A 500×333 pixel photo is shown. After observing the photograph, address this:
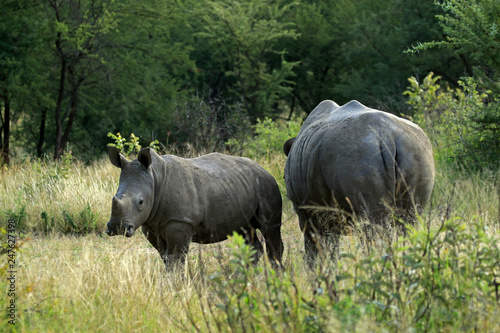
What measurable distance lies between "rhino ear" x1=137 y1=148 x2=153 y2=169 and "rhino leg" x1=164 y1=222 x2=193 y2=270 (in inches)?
21.9

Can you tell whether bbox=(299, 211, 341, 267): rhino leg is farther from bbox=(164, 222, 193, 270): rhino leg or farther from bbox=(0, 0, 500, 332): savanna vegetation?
bbox=(164, 222, 193, 270): rhino leg

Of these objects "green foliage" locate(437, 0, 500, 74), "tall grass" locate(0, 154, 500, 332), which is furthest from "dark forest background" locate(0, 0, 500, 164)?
"tall grass" locate(0, 154, 500, 332)

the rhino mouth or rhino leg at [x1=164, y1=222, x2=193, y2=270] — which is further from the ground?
the rhino mouth

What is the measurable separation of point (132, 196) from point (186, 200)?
56 centimetres

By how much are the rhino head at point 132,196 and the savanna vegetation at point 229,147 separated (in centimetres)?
32

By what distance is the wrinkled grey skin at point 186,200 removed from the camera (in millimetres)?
5150

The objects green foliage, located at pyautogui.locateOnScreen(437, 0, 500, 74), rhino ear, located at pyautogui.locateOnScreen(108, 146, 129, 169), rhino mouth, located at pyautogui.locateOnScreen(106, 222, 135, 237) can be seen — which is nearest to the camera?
rhino mouth, located at pyautogui.locateOnScreen(106, 222, 135, 237)

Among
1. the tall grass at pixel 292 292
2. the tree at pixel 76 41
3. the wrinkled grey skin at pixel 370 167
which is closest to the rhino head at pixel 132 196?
the tall grass at pixel 292 292

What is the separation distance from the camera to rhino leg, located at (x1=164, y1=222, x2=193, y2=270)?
5.38m

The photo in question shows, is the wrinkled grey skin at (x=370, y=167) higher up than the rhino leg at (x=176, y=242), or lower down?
higher up

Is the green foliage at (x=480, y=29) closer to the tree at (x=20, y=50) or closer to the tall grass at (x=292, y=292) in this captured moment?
the tall grass at (x=292, y=292)

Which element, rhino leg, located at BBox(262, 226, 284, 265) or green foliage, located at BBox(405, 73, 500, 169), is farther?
green foliage, located at BBox(405, 73, 500, 169)

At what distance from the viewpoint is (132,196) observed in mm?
5105

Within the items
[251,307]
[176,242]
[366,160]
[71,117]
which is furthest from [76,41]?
[251,307]
